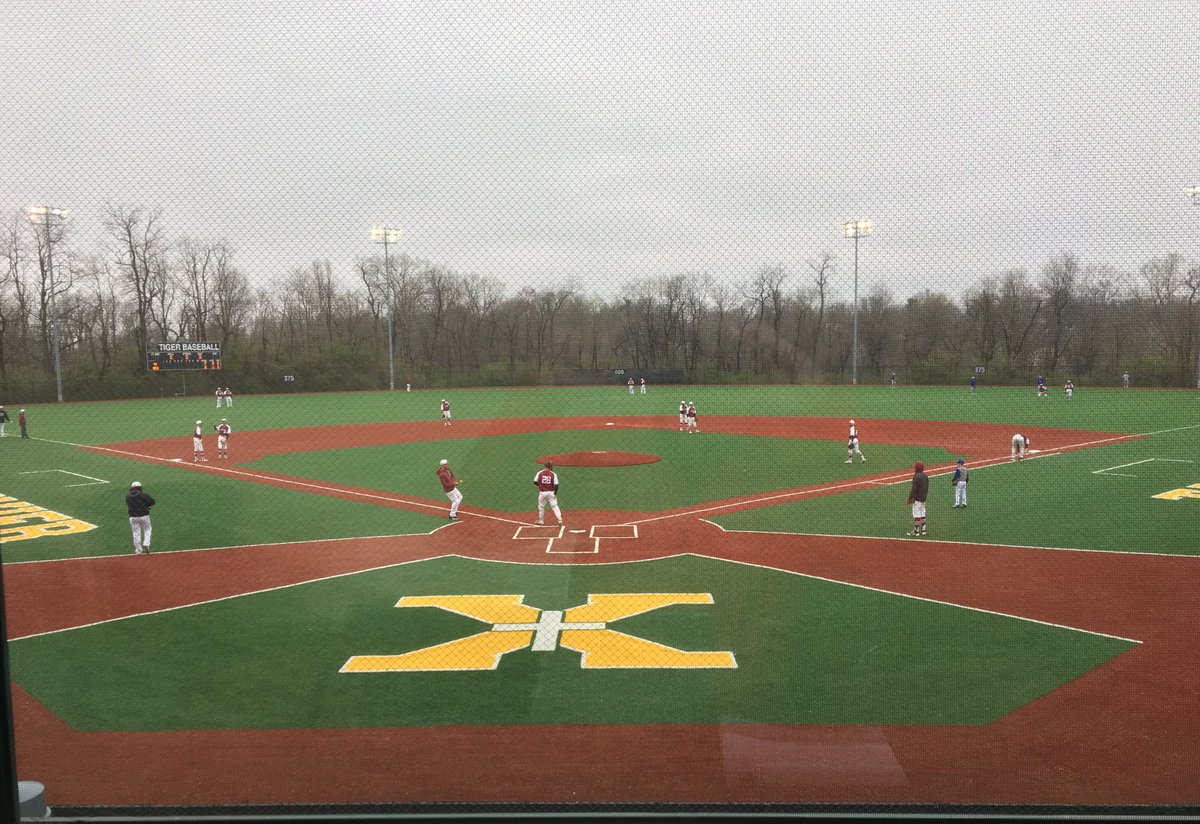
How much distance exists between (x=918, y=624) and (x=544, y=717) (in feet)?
11.9

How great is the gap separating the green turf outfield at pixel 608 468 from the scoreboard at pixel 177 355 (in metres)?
4.54

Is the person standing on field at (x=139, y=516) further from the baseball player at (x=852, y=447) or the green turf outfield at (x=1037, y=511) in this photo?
the baseball player at (x=852, y=447)

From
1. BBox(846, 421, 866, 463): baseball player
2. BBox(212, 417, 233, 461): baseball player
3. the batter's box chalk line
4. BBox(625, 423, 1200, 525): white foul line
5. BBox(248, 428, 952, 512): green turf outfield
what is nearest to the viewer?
the batter's box chalk line

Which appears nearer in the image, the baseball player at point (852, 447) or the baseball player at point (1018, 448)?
the baseball player at point (1018, 448)

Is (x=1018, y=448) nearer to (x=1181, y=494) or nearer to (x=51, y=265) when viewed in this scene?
(x=1181, y=494)

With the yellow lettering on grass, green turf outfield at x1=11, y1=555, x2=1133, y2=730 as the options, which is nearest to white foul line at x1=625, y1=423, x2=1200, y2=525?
green turf outfield at x1=11, y1=555, x2=1133, y2=730

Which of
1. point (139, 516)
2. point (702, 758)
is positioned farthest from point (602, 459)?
point (702, 758)

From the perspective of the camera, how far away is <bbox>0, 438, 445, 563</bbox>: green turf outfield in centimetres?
1032

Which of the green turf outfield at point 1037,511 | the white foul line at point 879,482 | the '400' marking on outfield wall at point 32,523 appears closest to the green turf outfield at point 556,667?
the green turf outfield at point 1037,511

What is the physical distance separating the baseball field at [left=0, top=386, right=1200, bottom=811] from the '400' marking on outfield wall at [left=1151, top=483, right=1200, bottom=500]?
0.40 meters

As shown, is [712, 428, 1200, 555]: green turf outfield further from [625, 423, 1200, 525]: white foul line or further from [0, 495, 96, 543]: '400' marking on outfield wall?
[0, 495, 96, 543]: '400' marking on outfield wall

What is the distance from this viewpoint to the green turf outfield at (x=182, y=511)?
1032cm

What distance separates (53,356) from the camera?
9.33 meters

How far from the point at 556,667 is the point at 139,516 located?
6.71 meters
